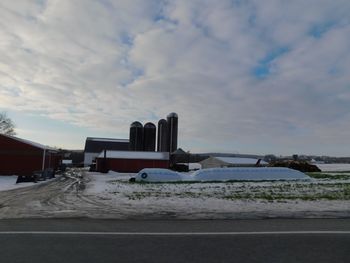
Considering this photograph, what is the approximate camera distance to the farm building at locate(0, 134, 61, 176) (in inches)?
1694

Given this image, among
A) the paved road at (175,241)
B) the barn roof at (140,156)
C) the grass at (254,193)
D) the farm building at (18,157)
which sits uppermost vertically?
the barn roof at (140,156)

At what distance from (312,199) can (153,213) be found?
709 cm

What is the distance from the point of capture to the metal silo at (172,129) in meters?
70.8

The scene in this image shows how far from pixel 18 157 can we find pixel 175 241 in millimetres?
41012

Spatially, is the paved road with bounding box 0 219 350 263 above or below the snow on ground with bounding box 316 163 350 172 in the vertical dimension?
below

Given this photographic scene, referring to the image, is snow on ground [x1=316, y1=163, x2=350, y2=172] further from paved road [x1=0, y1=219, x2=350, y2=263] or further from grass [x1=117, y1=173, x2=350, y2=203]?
paved road [x1=0, y1=219, x2=350, y2=263]

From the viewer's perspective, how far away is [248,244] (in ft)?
22.7

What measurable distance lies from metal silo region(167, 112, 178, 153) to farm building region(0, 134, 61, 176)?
30.1 m

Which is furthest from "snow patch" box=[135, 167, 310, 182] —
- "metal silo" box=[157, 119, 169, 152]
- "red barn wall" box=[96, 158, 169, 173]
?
"metal silo" box=[157, 119, 169, 152]

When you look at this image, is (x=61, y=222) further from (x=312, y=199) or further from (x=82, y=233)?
(x=312, y=199)

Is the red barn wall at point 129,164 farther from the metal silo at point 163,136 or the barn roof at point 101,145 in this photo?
the barn roof at point 101,145

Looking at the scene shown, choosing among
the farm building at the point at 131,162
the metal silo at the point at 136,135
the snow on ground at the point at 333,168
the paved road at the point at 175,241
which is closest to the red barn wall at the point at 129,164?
the farm building at the point at 131,162

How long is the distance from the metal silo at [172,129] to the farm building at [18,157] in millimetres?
30070

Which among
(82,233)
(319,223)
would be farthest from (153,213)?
(319,223)
